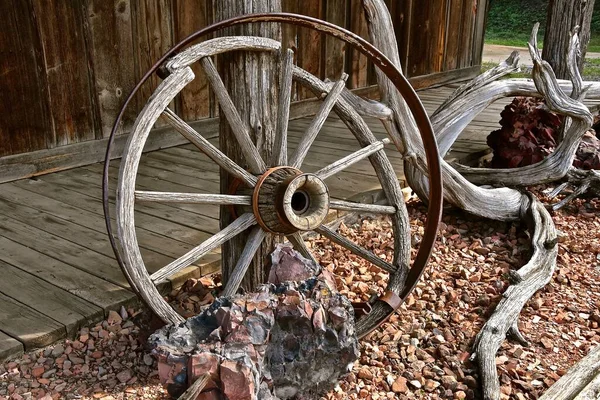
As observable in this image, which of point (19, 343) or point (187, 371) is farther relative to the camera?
point (19, 343)

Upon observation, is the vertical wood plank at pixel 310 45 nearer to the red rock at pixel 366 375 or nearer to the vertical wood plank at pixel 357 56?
the vertical wood plank at pixel 357 56

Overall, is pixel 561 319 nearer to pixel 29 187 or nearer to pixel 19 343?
pixel 19 343

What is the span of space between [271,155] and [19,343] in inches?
45.4

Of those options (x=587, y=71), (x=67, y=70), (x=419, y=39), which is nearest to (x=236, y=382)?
(x=67, y=70)

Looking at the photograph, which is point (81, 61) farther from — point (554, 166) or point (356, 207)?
point (554, 166)

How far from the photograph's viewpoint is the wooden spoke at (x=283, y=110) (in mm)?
2354

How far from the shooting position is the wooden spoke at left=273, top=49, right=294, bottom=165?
7.72 ft

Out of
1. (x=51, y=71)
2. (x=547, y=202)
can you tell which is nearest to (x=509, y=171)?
(x=547, y=202)

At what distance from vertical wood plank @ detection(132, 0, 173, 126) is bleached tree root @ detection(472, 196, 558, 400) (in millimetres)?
2890

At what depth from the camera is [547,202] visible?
4297 millimetres

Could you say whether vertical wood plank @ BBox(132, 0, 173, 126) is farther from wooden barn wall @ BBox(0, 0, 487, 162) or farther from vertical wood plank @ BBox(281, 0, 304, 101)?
vertical wood plank @ BBox(281, 0, 304, 101)

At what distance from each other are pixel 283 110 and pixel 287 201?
0.39 meters

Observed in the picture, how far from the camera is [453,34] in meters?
7.99

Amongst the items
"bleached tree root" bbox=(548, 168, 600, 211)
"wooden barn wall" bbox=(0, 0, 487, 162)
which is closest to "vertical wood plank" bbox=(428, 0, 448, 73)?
"wooden barn wall" bbox=(0, 0, 487, 162)
